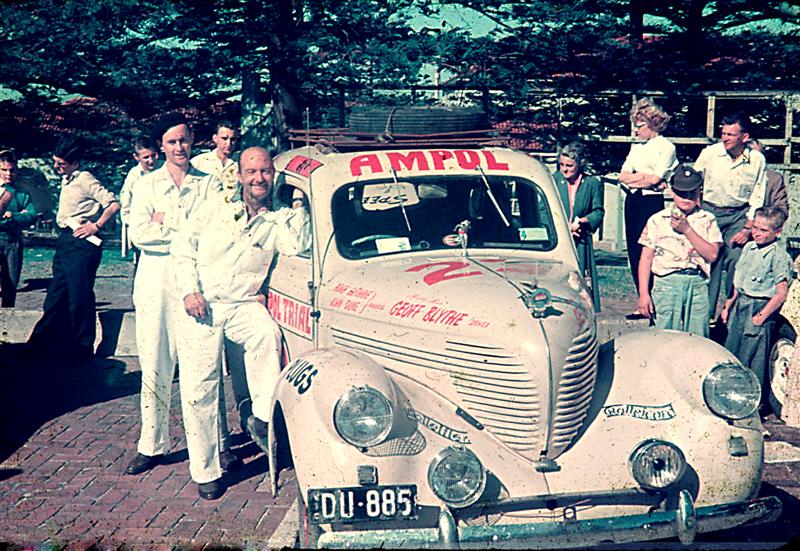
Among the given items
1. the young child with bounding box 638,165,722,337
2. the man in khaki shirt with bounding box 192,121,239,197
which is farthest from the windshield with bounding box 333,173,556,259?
the man in khaki shirt with bounding box 192,121,239,197

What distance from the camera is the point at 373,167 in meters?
6.46

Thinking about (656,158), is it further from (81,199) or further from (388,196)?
(81,199)

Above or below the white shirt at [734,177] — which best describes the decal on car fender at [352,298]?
below

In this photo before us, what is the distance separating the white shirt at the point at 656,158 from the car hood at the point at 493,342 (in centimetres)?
383

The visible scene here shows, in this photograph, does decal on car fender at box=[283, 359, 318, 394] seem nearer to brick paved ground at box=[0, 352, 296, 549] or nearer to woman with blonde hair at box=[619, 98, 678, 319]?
brick paved ground at box=[0, 352, 296, 549]

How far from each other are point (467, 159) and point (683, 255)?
1994 mm

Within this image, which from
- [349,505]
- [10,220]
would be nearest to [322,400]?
[349,505]

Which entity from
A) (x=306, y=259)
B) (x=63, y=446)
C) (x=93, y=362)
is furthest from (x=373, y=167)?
(x=93, y=362)

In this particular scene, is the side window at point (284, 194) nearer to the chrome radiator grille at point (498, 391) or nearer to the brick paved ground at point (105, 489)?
the brick paved ground at point (105, 489)

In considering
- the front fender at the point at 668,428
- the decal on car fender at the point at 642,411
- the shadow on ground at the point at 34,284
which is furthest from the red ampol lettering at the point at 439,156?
the shadow on ground at the point at 34,284

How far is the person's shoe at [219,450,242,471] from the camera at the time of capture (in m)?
6.66

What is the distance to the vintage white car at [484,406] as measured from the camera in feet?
15.3

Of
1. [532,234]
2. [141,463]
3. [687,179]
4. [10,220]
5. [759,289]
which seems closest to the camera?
[532,234]

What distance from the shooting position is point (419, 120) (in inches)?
278
